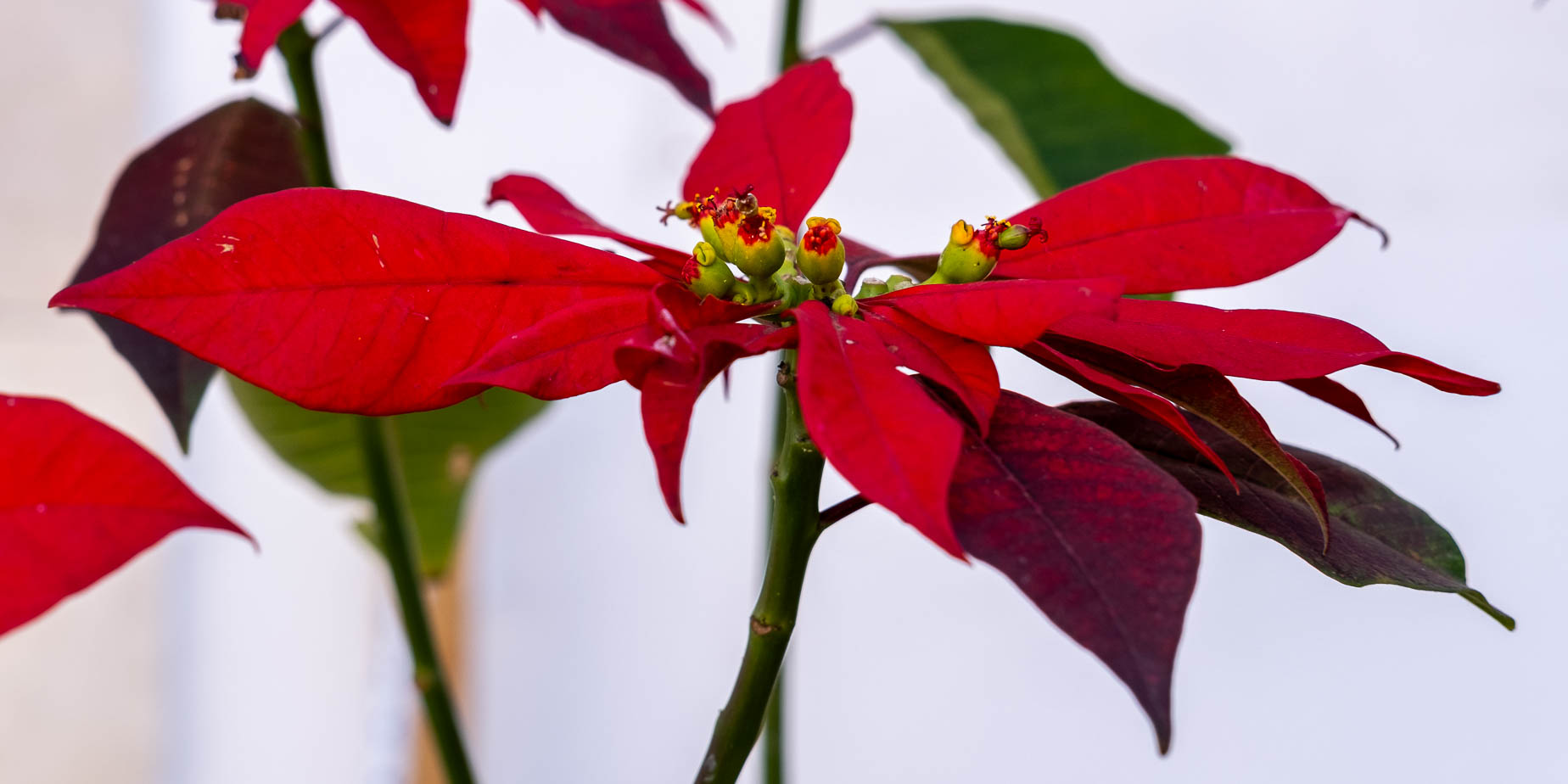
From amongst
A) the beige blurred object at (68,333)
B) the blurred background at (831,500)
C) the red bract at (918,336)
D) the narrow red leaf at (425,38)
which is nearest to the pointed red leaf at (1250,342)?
the red bract at (918,336)

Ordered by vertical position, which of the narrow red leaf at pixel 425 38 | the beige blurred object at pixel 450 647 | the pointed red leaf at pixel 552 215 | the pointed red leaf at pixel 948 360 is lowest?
the beige blurred object at pixel 450 647

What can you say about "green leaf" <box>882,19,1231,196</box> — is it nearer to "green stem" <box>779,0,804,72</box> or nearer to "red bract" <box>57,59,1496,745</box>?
"green stem" <box>779,0,804,72</box>

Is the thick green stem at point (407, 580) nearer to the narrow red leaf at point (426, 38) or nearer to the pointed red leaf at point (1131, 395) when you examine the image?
the narrow red leaf at point (426, 38)

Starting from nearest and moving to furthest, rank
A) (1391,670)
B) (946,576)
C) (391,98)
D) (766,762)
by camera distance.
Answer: (766,762) < (1391,670) < (946,576) < (391,98)

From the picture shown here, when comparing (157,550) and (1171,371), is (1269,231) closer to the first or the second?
(1171,371)

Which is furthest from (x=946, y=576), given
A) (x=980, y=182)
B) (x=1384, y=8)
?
(x=1384, y=8)

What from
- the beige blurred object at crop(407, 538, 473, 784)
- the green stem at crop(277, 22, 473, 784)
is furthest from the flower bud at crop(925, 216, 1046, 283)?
the beige blurred object at crop(407, 538, 473, 784)
